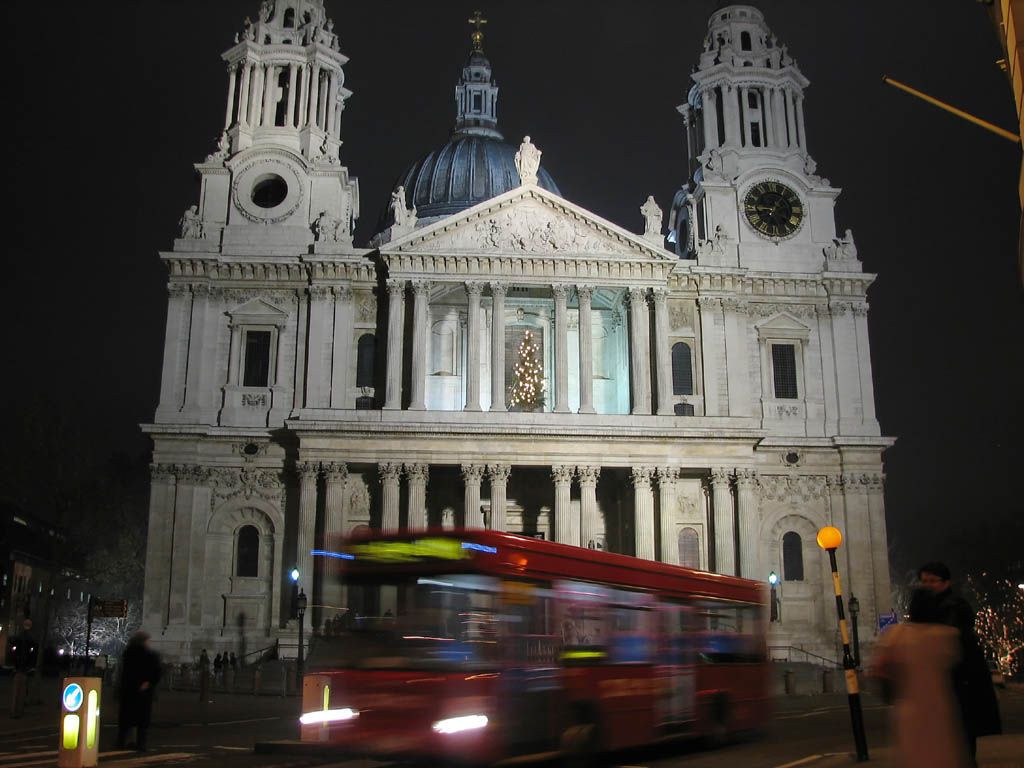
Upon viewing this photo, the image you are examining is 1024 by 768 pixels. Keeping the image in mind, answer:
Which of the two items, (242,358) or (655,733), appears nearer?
(655,733)

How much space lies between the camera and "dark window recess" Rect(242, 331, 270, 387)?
146 feet

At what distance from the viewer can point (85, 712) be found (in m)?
12.5

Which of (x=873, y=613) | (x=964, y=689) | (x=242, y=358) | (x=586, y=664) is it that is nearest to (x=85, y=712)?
(x=586, y=664)

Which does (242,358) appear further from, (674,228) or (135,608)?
(135,608)

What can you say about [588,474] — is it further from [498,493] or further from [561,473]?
[498,493]

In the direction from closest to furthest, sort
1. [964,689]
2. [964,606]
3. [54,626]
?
[964,689] < [964,606] < [54,626]

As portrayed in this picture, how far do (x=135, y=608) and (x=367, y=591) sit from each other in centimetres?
5954

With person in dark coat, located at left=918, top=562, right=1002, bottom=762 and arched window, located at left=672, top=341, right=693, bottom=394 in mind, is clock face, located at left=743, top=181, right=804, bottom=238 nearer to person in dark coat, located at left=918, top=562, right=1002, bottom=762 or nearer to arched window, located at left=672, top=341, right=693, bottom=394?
arched window, located at left=672, top=341, right=693, bottom=394

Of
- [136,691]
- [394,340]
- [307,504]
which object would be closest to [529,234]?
[394,340]

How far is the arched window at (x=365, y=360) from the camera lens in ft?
146

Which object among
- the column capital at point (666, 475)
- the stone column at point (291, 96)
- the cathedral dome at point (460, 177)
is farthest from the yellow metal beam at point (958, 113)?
the cathedral dome at point (460, 177)

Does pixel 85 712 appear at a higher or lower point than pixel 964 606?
lower

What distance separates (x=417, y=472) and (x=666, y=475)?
967 centimetres

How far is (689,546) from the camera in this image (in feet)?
141
